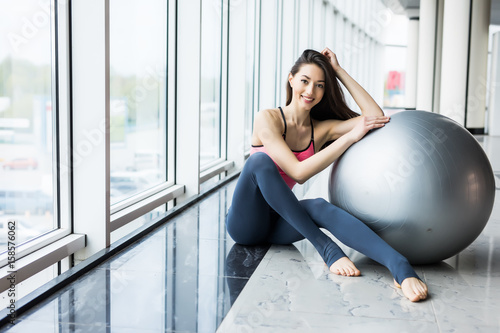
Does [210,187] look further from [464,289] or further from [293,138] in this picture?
[464,289]

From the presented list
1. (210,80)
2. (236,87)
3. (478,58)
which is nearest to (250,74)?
(236,87)

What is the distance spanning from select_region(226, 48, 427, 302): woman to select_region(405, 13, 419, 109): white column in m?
17.0

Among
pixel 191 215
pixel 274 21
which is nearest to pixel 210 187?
pixel 191 215

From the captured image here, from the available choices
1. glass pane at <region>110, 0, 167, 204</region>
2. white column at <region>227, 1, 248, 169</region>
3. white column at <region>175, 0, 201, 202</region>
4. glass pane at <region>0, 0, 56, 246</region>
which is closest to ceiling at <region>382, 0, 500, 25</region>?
white column at <region>227, 1, 248, 169</region>

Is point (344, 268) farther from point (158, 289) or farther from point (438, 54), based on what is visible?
point (438, 54)

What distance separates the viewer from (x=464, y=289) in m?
2.45

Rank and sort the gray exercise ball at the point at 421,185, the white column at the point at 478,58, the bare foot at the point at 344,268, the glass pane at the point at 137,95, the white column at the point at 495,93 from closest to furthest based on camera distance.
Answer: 1. the gray exercise ball at the point at 421,185
2. the bare foot at the point at 344,268
3. the glass pane at the point at 137,95
4. the white column at the point at 478,58
5. the white column at the point at 495,93

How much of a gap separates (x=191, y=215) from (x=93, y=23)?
1732 mm

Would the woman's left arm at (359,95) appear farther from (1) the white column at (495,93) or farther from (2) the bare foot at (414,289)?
(1) the white column at (495,93)

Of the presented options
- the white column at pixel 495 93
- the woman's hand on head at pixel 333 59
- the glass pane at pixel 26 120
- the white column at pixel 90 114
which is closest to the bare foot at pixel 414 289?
the woman's hand on head at pixel 333 59

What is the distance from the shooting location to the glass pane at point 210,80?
5660 mm

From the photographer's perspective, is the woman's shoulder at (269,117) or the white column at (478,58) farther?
the white column at (478,58)

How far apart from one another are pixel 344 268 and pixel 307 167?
1.71ft

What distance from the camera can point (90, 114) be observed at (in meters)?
2.84
